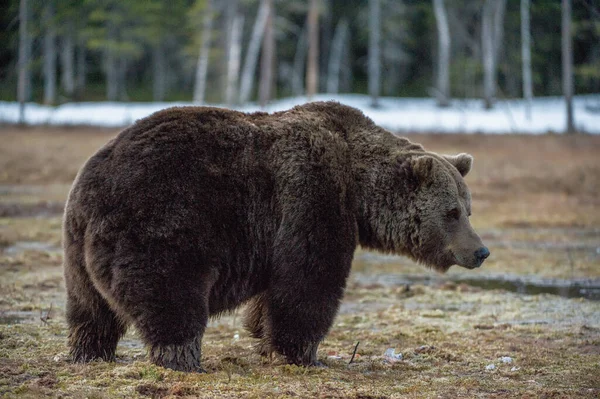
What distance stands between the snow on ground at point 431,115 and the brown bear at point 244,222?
26.4 meters

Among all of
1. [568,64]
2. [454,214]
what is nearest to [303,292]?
[454,214]

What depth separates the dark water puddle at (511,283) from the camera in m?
11.5

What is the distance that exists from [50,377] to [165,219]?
4.84 feet

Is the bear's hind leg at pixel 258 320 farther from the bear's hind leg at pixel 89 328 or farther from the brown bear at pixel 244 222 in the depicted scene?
the bear's hind leg at pixel 89 328

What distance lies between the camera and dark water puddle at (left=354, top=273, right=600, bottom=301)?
37.9ft

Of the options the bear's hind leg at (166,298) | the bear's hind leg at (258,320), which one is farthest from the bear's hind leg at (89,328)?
the bear's hind leg at (258,320)

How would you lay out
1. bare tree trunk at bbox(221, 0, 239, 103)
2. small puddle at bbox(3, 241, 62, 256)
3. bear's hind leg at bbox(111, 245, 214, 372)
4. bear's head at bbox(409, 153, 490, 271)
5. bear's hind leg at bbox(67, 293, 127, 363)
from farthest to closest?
1. bare tree trunk at bbox(221, 0, 239, 103)
2. small puddle at bbox(3, 241, 62, 256)
3. bear's head at bbox(409, 153, 490, 271)
4. bear's hind leg at bbox(67, 293, 127, 363)
5. bear's hind leg at bbox(111, 245, 214, 372)

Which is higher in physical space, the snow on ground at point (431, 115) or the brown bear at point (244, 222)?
the brown bear at point (244, 222)

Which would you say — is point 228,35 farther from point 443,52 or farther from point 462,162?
point 462,162

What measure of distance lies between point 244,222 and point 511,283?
6.99 m

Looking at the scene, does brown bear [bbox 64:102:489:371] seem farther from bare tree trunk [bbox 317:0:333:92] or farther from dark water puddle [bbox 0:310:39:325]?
bare tree trunk [bbox 317:0:333:92]

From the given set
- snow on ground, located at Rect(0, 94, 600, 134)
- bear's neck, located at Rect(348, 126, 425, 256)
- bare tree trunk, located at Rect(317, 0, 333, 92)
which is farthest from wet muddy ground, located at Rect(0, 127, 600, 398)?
bare tree trunk, located at Rect(317, 0, 333, 92)

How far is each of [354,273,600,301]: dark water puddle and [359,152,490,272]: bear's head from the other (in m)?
4.50

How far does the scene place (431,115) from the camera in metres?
41.7
